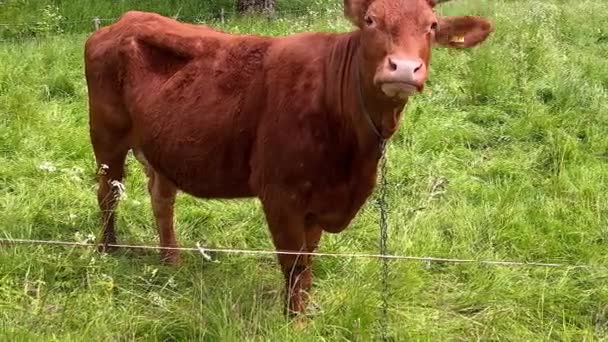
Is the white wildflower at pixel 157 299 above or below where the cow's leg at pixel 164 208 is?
above

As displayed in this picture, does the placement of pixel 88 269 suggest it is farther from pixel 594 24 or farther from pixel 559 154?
pixel 594 24

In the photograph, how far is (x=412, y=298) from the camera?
4.10 metres

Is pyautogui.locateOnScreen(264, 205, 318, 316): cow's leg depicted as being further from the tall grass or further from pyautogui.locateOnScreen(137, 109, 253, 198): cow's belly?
the tall grass

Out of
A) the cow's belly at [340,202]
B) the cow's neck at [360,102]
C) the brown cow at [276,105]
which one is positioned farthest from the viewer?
the cow's belly at [340,202]

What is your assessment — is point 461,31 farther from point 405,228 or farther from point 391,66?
point 405,228

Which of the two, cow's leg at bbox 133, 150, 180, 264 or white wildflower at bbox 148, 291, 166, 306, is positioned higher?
white wildflower at bbox 148, 291, 166, 306

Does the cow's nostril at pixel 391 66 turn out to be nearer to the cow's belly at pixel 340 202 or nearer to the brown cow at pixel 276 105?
the brown cow at pixel 276 105

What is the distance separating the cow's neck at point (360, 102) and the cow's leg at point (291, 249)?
524 mm

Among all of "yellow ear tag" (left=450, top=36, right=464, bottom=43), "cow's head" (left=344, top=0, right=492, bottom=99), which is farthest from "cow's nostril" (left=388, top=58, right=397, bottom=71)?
"yellow ear tag" (left=450, top=36, right=464, bottom=43)

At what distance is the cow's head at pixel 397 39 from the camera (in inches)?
119

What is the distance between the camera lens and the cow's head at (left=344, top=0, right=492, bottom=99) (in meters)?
3.01

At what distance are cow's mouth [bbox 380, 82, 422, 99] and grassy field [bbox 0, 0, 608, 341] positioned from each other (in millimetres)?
1104

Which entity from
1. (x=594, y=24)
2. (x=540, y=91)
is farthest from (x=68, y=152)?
(x=594, y=24)

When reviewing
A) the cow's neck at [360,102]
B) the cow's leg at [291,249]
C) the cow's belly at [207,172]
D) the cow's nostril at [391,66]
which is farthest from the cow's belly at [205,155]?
the cow's nostril at [391,66]
